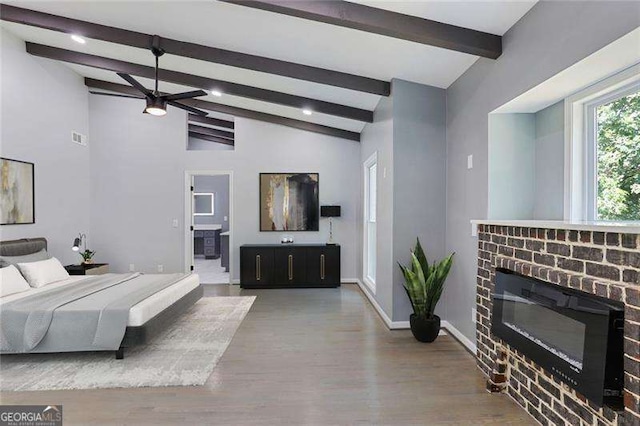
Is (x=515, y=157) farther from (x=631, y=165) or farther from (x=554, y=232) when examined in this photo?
(x=554, y=232)

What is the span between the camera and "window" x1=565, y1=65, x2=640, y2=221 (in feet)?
6.63

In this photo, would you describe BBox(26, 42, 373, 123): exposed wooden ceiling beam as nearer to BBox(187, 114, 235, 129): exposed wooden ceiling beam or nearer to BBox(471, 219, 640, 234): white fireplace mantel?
BBox(187, 114, 235, 129): exposed wooden ceiling beam

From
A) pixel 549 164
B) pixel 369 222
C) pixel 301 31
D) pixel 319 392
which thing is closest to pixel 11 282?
pixel 319 392

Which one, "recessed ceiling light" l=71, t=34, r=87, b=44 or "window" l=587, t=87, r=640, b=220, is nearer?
"window" l=587, t=87, r=640, b=220

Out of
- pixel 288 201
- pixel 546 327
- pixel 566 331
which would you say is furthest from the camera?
pixel 288 201

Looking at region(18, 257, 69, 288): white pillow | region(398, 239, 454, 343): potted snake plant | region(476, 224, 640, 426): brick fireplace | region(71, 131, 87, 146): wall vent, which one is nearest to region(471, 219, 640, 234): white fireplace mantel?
region(476, 224, 640, 426): brick fireplace

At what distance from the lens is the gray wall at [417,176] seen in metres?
3.74

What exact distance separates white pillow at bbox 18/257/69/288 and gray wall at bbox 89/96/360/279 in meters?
1.99

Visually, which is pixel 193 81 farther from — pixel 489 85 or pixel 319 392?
pixel 319 392

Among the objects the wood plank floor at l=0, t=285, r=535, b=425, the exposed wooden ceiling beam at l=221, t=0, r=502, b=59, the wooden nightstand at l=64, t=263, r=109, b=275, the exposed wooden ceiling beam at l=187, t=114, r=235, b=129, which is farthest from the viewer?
the exposed wooden ceiling beam at l=187, t=114, r=235, b=129

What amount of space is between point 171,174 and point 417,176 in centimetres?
468

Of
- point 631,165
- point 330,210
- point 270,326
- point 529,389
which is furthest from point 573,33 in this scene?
point 330,210

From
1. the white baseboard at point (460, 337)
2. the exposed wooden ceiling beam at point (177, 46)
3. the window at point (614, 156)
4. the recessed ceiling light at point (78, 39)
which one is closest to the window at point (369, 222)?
the white baseboard at point (460, 337)

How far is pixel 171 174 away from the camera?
20.5ft
